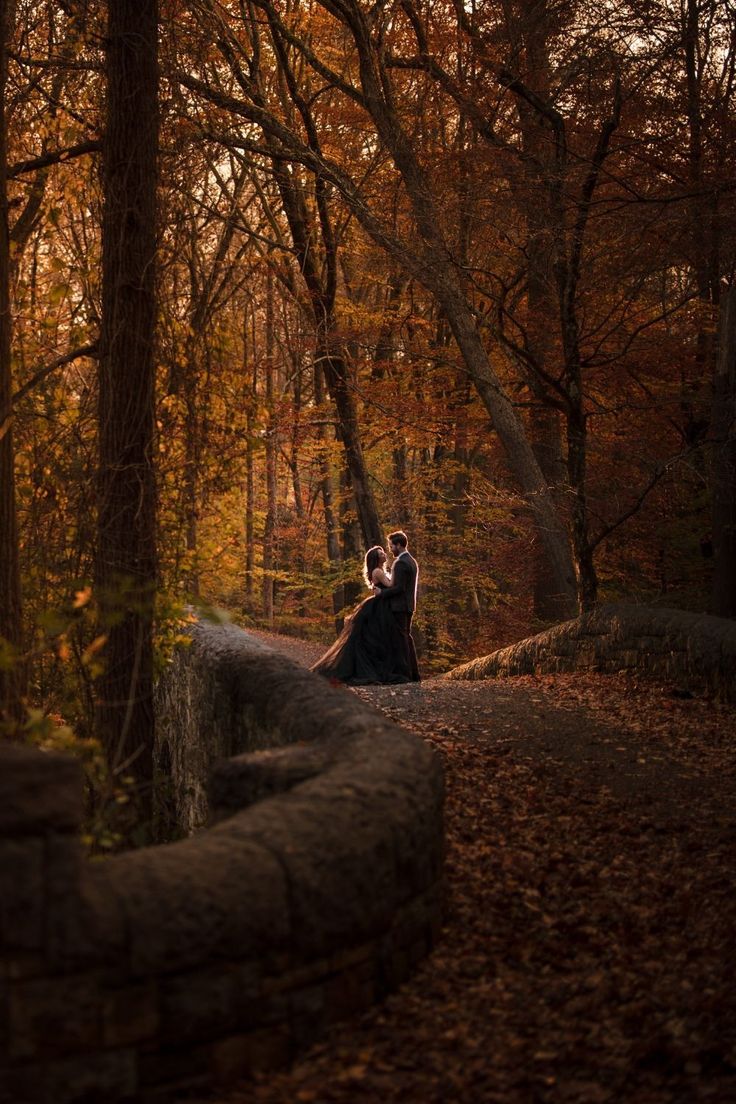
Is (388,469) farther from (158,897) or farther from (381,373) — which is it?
(158,897)

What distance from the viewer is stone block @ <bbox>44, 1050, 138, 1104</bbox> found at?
3.36m

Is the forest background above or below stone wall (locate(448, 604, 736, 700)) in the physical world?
above

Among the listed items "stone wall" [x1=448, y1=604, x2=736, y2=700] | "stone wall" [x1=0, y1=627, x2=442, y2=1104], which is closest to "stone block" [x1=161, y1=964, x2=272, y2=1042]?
"stone wall" [x1=0, y1=627, x2=442, y2=1104]

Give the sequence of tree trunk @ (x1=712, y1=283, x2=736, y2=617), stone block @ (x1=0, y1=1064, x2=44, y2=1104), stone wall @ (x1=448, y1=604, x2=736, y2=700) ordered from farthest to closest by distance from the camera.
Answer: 1. tree trunk @ (x1=712, y1=283, x2=736, y2=617)
2. stone wall @ (x1=448, y1=604, x2=736, y2=700)
3. stone block @ (x1=0, y1=1064, x2=44, y2=1104)

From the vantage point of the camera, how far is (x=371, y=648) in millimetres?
13539

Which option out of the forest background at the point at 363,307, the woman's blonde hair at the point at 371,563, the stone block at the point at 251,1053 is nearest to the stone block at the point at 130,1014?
the stone block at the point at 251,1053

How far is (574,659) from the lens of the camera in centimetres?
1204

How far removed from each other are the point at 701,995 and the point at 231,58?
1190cm

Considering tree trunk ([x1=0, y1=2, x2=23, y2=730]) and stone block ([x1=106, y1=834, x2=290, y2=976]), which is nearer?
stone block ([x1=106, y1=834, x2=290, y2=976])

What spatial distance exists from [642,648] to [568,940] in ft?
20.5

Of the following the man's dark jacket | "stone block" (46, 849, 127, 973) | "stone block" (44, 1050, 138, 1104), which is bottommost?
"stone block" (44, 1050, 138, 1104)

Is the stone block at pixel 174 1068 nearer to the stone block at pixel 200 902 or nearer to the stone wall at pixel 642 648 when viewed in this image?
the stone block at pixel 200 902

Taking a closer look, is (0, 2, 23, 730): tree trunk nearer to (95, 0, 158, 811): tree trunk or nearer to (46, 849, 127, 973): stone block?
(95, 0, 158, 811): tree trunk

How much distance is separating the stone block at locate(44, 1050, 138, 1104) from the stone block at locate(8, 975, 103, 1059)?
0.15 ft
